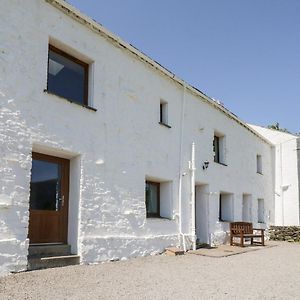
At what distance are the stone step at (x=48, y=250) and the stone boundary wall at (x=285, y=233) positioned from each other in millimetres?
12914

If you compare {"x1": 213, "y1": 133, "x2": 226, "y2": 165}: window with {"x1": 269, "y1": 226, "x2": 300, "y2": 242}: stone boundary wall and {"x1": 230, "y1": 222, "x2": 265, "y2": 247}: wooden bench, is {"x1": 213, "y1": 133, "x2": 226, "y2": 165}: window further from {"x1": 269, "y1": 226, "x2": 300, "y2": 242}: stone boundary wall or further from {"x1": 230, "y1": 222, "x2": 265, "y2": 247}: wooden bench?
{"x1": 269, "y1": 226, "x2": 300, "y2": 242}: stone boundary wall

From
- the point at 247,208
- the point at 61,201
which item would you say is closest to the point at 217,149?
the point at 247,208

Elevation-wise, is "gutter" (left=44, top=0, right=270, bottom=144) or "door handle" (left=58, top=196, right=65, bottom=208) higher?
"gutter" (left=44, top=0, right=270, bottom=144)

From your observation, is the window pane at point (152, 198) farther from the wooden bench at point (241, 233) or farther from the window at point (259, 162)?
the window at point (259, 162)

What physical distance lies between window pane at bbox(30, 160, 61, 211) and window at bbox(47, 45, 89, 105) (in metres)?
1.57

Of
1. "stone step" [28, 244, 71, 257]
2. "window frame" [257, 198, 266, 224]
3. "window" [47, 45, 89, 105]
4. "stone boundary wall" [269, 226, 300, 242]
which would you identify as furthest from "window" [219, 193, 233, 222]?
"stone step" [28, 244, 71, 257]

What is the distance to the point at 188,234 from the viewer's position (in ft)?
38.9

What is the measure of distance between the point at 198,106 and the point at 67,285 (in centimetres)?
882

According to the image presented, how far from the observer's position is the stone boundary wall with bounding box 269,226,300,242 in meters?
17.7

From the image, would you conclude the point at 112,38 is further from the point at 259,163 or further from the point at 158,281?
the point at 259,163

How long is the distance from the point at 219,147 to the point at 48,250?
9526 millimetres

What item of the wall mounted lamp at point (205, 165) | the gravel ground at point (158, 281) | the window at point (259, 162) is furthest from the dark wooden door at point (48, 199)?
the window at point (259, 162)

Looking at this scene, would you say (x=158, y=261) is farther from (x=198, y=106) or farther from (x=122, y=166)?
(x=198, y=106)

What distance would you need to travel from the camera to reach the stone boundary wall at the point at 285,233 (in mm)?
17733
